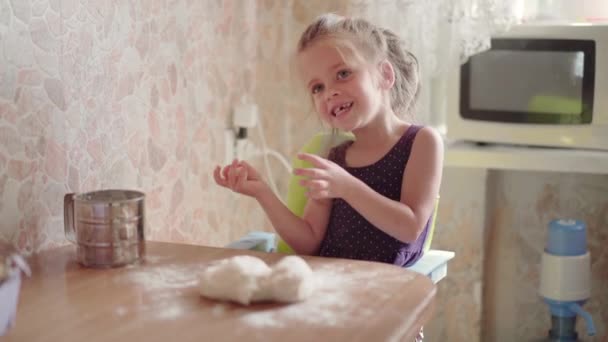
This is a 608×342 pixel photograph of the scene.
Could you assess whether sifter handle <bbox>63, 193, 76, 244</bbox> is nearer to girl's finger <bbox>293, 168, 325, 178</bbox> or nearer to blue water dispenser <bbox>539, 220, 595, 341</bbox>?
girl's finger <bbox>293, 168, 325, 178</bbox>

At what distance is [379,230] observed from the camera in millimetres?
1332

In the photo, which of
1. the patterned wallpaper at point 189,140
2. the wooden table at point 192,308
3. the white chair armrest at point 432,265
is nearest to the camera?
the wooden table at point 192,308

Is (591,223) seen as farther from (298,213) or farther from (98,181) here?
(98,181)

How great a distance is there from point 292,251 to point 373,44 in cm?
41

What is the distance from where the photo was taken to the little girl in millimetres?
1297

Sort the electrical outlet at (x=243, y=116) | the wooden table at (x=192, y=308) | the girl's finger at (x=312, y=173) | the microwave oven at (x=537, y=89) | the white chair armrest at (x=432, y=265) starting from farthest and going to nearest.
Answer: the electrical outlet at (x=243, y=116) < the microwave oven at (x=537, y=89) < the white chair armrest at (x=432, y=265) < the girl's finger at (x=312, y=173) < the wooden table at (x=192, y=308)

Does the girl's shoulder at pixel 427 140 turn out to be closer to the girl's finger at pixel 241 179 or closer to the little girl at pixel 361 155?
the little girl at pixel 361 155

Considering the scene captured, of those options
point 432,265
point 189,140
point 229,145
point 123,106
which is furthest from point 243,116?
point 432,265

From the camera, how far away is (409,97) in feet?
4.83

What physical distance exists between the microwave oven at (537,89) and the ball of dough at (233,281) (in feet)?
3.35

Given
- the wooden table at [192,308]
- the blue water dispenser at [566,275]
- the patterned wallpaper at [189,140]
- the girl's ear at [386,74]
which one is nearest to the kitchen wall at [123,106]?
the patterned wallpaper at [189,140]

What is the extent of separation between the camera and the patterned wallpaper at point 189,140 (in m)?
1.21

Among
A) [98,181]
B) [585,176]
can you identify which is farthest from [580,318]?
[98,181]

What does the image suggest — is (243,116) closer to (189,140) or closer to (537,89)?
(189,140)
